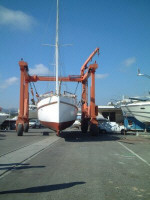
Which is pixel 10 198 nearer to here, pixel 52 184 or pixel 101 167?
pixel 52 184

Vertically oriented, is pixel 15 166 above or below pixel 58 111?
below

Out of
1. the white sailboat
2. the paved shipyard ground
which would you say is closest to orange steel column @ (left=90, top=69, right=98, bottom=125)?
the white sailboat

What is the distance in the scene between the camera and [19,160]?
836 centimetres

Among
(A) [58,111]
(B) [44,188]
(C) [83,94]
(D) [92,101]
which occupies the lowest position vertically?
(B) [44,188]

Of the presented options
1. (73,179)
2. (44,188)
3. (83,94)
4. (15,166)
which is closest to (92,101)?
(83,94)

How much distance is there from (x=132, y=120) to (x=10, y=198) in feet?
72.2

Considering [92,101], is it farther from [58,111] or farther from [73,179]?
[73,179]

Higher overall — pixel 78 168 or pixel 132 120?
pixel 132 120

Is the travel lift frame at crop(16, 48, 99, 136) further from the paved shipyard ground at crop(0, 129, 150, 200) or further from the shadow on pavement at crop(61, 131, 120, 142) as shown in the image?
the paved shipyard ground at crop(0, 129, 150, 200)

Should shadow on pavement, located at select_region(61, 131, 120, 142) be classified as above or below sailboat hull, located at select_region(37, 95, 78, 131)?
below

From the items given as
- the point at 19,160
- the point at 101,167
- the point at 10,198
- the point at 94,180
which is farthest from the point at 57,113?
the point at 10,198

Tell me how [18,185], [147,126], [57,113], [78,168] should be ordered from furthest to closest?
1. [147,126]
2. [57,113]
3. [78,168]
4. [18,185]

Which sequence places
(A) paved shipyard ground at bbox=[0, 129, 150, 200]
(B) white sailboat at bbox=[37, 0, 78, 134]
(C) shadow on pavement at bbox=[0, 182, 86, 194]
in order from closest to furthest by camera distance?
(A) paved shipyard ground at bbox=[0, 129, 150, 200] < (C) shadow on pavement at bbox=[0, 182, 86, 194] < (B) white sailboat at bbox=[37, 0, 78, 134]

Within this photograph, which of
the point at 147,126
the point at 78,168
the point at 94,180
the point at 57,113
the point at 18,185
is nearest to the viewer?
the point at 18,185
